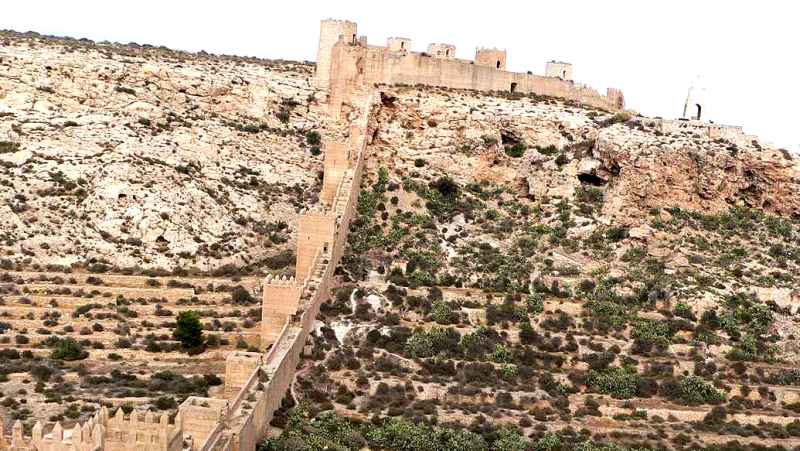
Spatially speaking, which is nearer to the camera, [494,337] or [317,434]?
[317,434]

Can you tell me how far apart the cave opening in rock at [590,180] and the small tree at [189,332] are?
21305 millimetres

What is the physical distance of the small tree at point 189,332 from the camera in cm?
3778

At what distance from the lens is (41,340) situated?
37.9 meters

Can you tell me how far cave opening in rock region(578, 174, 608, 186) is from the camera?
49438 mm

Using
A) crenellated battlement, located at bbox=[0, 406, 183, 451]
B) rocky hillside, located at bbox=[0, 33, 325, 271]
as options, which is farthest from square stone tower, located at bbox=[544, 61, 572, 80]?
crenellated battlement, located at bbox=[0, 406, 183, 451]

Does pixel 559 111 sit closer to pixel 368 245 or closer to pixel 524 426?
pixel 368 245

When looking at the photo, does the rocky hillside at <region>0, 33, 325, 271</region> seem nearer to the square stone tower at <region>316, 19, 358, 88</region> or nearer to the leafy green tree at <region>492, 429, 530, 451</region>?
the square stone tower at <region>316, 19, 358, 88</region>

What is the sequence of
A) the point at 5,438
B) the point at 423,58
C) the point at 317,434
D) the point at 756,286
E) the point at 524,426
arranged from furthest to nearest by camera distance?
the point at 423,58 → the point at 756,286 → the point at 524,426 → the point at 317,434 → the point at 5,438

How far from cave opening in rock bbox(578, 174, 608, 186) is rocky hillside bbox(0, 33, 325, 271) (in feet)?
44.8

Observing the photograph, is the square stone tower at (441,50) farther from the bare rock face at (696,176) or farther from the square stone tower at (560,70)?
the bare rock face at (696,176)

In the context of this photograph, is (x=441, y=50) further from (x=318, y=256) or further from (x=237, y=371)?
(x=237, y=371)

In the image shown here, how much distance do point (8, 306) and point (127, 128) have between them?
1403 cm

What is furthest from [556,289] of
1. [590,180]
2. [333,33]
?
[333,33]

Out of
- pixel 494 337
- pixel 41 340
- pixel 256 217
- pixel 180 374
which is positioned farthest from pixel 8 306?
pixel 494 337
